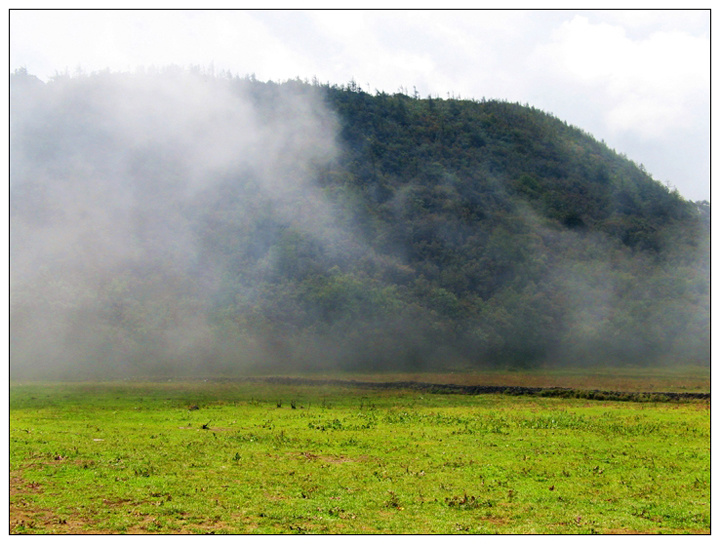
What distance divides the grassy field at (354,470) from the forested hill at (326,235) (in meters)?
39.7

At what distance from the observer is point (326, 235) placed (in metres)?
110

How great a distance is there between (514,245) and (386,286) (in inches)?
Result: 1024

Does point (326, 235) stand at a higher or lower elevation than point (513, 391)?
higher

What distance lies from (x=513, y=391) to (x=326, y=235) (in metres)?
64.4

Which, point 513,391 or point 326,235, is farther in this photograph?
Answer: point 326,235

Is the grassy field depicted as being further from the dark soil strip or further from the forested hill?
the forested hill

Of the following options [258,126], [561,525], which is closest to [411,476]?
[561,525]

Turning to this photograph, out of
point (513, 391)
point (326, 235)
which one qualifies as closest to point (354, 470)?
point (513, 391)

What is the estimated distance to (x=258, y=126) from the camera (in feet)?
459

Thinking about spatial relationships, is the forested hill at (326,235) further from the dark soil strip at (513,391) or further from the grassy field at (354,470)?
the grassy field at (354,470)

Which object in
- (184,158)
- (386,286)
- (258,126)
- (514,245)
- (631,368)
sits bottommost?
(631,368)

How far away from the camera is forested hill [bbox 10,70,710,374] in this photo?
3243 inches

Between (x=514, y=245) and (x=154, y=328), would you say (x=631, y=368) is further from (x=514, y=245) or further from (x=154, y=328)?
(x=154, y=328)

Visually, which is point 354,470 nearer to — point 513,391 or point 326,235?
point 513,391
